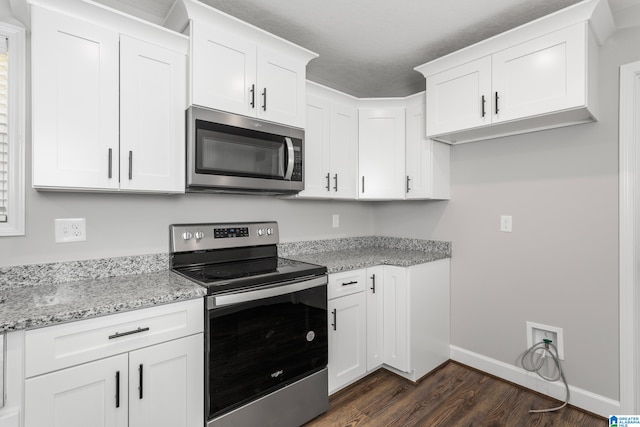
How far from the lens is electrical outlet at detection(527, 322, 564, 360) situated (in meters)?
2.19

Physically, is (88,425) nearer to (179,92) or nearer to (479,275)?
(179,92)

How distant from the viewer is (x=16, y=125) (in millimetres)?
1588

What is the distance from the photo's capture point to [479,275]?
261cm

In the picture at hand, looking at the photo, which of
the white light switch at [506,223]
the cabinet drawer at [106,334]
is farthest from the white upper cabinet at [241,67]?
the white light switch at [506,223]

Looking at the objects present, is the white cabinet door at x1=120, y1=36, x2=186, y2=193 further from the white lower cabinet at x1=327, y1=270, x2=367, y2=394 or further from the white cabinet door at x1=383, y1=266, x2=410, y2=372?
the white cabinet door at x1=383, y1=266, x2=410, y2=372

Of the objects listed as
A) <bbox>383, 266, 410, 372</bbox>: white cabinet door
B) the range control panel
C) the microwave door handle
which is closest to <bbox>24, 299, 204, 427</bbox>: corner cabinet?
the range control panel

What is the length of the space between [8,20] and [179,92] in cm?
83

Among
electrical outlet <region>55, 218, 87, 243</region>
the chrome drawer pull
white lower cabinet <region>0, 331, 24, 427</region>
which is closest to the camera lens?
white lower cabinet <region>0, 331, 24, 427</region>

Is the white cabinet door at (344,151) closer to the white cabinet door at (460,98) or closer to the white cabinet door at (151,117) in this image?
the white cabinet door at (460,98)

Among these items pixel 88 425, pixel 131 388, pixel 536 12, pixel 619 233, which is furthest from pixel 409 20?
pixel 88 425

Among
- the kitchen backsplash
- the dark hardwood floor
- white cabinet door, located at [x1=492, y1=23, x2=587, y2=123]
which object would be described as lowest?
the dark hardwood floor

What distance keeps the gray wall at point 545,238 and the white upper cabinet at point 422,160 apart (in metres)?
0.14

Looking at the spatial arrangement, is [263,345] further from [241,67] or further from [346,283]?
[241,67]

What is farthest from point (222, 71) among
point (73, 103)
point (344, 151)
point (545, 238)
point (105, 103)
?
point (545, 238)
